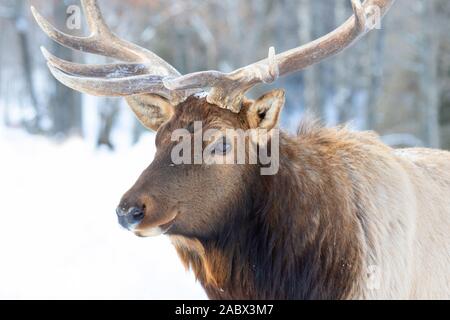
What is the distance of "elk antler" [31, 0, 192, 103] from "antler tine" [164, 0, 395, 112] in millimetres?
296

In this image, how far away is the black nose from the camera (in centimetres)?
455

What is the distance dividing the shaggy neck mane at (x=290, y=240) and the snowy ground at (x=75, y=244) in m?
3.01

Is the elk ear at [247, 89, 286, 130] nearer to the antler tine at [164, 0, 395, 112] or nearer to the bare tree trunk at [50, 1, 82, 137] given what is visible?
the antler tine at [164, 0, 395, 112]

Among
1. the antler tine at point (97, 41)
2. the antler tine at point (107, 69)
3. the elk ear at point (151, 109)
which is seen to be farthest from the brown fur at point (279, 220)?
the antler tine at point (97, 41)

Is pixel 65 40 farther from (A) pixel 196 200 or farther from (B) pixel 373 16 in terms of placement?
(B) pixel 373 16

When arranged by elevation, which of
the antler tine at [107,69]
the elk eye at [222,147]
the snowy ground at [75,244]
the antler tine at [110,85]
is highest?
the antler tine at [107,69]

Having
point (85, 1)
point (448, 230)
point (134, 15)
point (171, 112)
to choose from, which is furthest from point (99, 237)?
point (134, 15)

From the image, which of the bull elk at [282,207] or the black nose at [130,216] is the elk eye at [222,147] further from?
the black nose at [130,216]

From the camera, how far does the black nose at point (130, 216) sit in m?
4.55

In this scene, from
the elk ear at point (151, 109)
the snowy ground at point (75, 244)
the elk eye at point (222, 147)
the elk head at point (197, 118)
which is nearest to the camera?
the elk head at point (197, 118)

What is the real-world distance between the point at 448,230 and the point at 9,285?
16.4ft

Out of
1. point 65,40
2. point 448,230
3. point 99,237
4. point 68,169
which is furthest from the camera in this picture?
point 68,169

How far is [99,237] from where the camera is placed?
1027cm

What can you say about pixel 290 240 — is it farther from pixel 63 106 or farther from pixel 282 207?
pixel 63 106
